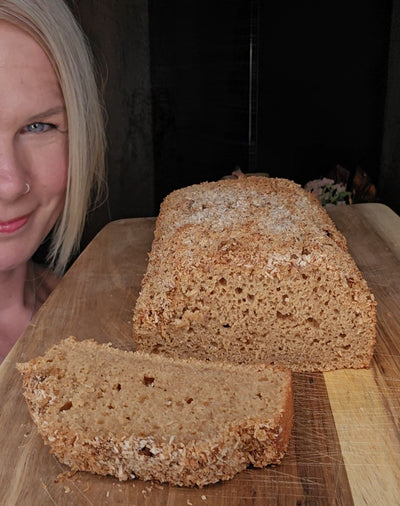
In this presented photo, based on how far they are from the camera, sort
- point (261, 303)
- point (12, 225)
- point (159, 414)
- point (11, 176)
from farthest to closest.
Result: point (12, 225)
point (11, 176)
point (261, 303)
point (159, 414)

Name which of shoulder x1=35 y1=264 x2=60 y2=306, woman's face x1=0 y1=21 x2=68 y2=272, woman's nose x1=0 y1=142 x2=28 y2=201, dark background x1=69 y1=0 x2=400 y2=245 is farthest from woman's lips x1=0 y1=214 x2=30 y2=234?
dark background x1=69 y1=0 x2=400 y2=245

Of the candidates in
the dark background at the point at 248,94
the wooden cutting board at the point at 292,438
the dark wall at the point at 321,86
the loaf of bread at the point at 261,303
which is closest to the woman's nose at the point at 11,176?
the wooden cutting board at the point at 292,438

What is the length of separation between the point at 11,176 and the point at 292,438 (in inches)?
63.8

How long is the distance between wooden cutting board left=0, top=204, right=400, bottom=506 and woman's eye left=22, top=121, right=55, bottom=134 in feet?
2.57

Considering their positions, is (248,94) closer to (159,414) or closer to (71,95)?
(71,95)

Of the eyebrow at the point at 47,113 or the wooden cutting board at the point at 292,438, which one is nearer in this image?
the wooden cutting board at the point at 292,438

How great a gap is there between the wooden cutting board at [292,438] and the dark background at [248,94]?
180 cm

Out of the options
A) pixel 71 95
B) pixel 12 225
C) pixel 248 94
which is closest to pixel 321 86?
pixel 248 94

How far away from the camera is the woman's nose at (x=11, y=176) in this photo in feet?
8.66

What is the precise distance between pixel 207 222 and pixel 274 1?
2.73 metres

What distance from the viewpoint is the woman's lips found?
2922 mm

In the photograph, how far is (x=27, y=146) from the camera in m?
2.79

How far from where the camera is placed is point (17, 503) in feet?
5.93

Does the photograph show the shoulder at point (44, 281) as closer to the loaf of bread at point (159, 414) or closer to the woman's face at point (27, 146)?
the woman's face at point (27, 146)
